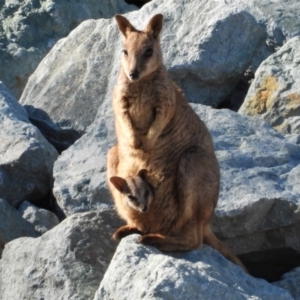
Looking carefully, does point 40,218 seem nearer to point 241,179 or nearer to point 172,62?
point 241,179

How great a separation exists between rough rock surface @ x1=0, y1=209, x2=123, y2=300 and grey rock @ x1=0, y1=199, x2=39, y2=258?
723 millimetres

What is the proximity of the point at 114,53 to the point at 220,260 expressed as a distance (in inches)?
176

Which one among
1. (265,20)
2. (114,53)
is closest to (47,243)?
(114,53)

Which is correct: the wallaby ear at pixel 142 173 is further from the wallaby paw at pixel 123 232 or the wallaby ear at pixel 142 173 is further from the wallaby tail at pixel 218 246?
the wallaby tail at pixel 218 246

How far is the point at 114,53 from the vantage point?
1185cm

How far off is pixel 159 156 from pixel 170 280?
1.66m

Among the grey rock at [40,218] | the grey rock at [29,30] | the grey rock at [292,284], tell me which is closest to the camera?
the grey rock at [292,284]

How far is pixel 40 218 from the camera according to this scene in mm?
9852

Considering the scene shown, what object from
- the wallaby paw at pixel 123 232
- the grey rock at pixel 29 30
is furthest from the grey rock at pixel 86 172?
the grey rock at pixel 29 30

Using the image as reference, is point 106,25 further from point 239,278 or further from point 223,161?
point 239,278

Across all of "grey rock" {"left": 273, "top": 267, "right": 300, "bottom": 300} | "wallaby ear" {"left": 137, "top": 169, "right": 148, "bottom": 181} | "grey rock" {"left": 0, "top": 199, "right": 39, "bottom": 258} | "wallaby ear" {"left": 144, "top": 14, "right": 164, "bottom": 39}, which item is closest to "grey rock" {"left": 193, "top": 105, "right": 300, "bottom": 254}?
"grey rock" {"left": 273, "top": 267, "right": 300, "bottom": 300}

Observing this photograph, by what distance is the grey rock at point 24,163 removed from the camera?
10.4 meters

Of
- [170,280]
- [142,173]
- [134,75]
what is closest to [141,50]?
[134,75]

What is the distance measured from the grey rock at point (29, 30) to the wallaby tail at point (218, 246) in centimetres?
576
